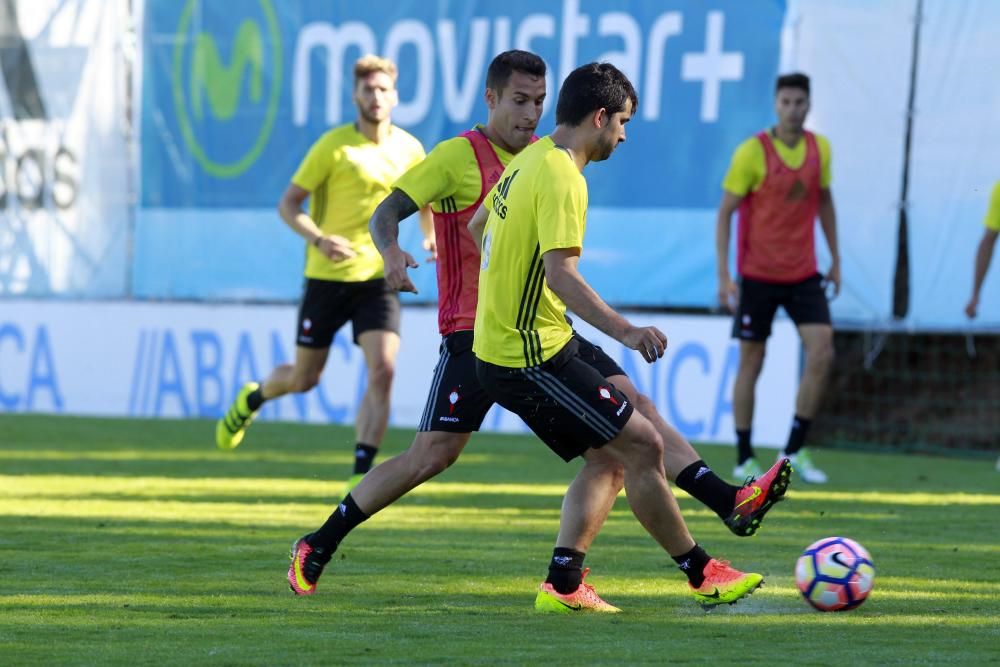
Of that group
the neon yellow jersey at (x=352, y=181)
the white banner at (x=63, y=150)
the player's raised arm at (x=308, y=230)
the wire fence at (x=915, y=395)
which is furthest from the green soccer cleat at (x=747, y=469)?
the white banner at (x=63, y=150)

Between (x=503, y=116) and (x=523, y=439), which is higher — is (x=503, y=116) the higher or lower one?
the higher one

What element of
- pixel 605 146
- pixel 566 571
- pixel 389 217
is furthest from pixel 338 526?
pixel 605 146

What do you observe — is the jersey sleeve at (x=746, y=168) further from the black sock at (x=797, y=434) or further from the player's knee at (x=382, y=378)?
the player's knee at (x=382, y=378)

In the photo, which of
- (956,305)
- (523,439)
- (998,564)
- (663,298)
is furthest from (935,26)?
(998,564)

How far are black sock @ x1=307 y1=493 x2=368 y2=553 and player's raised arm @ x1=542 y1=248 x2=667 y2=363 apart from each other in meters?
1.31

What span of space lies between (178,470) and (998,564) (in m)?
5.66

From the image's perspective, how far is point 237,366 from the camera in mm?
15664

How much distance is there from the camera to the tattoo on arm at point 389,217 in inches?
251

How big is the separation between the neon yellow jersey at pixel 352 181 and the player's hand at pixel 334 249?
38 centimetres

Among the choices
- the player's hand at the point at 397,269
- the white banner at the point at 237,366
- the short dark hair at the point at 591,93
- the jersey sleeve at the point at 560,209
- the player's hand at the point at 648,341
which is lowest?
the white banner at the point at 237,366

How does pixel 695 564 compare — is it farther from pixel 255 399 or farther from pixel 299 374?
pixel 255 399

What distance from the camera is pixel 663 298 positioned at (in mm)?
14109

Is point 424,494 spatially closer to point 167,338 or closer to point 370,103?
point 370,103

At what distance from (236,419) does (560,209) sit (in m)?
5.89
